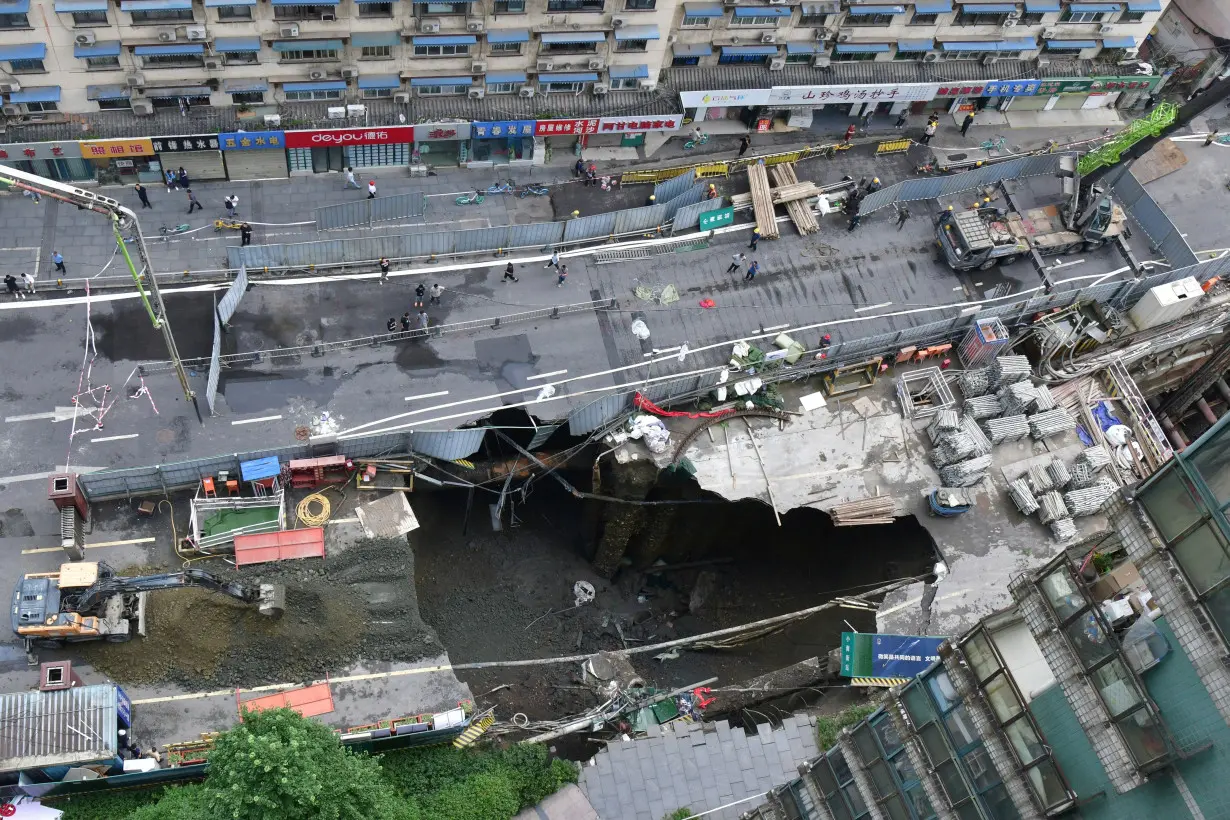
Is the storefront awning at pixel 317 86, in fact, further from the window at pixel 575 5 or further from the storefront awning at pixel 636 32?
the storefront awning at pixel 636 32

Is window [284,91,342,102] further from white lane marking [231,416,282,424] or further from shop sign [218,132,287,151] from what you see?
white lane marking [231,416,282,424]

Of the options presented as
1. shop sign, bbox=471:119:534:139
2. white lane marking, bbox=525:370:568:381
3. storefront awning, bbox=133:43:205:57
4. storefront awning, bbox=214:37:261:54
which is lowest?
white lane marking, bbox=525:370:568:381

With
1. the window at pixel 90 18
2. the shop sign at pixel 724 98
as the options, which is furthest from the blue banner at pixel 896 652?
the window at pixel 90 18

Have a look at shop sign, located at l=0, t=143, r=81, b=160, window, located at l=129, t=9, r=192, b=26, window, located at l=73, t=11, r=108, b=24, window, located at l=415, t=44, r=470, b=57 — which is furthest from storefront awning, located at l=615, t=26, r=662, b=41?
shop sign, located at l=0, t=143, r=81, b=160

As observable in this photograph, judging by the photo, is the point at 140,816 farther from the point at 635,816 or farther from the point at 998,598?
the point at 998,598

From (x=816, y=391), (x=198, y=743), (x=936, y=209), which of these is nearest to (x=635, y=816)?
(x=198, y=743)
